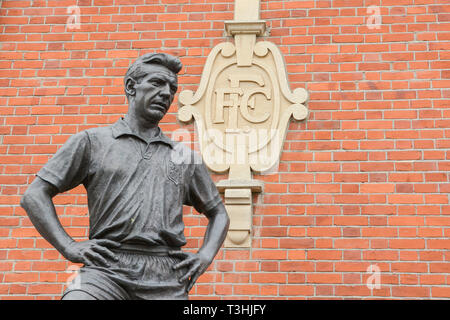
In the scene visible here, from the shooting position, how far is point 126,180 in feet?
9.00

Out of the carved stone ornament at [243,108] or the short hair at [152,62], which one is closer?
the short hair at [152,62]

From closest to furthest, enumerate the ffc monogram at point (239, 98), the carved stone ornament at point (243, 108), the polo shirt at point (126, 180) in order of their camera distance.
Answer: the polo shirt at point (126, 180), the carved stone ornament at point (243, 108), the ffc monogram at point (239, 98)

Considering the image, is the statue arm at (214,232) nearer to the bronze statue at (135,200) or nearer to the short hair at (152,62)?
the bronze statue at (135,200)

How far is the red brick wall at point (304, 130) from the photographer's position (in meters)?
4.76

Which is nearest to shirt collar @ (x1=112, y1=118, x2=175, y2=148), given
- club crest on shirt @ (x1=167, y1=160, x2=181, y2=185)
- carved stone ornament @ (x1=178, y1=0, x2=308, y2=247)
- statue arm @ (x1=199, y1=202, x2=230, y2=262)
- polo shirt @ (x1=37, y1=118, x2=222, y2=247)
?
polo shirt @ (x1=37, y1=118, x2=222, y2=247)

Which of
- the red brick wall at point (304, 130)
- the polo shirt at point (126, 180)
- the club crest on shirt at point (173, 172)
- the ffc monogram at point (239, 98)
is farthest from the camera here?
the ffc monogram at point (239, 98)

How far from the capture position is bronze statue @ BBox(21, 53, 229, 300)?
2.58m

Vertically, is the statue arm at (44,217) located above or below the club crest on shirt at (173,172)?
below

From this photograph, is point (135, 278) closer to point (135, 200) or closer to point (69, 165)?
point (135, 200)

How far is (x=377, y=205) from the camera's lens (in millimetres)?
4863

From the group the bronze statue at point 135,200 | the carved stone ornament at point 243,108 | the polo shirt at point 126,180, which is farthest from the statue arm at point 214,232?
the carved stone ornament at point 243,108

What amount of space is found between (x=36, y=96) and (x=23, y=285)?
146 cm

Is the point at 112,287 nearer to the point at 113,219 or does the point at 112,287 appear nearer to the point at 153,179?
the point at 113,219

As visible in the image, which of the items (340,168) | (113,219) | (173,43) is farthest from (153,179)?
(173,43)
